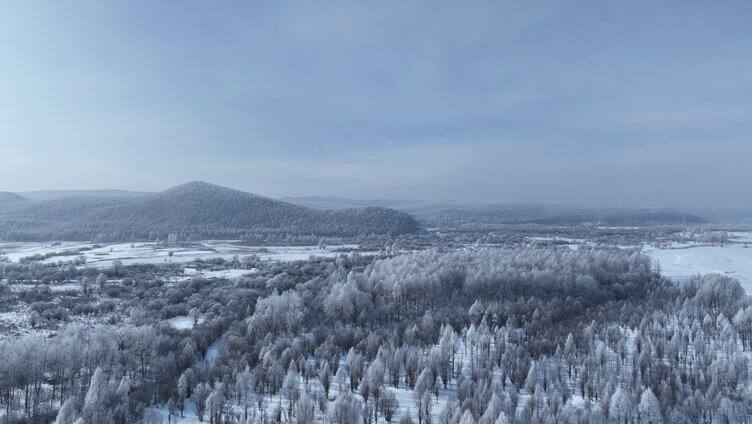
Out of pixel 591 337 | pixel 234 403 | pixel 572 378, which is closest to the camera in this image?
pixel 234 403

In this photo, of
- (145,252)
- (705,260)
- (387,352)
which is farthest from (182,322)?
(705,260)

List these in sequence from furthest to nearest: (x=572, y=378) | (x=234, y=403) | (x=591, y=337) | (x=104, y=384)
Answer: (x=591, y=337) < (x=572, y=378) < (x=234, y=403) < (x=104, y=384)

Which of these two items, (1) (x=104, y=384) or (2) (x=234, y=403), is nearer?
(1) (x=104, y=384)

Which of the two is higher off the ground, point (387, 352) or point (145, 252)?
point (145, 252)

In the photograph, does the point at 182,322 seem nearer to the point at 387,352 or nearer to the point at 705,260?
the point at 387,352

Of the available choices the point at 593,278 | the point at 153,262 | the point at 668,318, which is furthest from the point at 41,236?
the point at 668,318

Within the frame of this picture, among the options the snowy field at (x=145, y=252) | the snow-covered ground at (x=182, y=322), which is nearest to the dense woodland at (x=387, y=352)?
the snow-covered ground at (x=182, y=322)

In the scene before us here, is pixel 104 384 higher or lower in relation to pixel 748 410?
higher

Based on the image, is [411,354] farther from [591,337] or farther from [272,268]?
[272,268]
